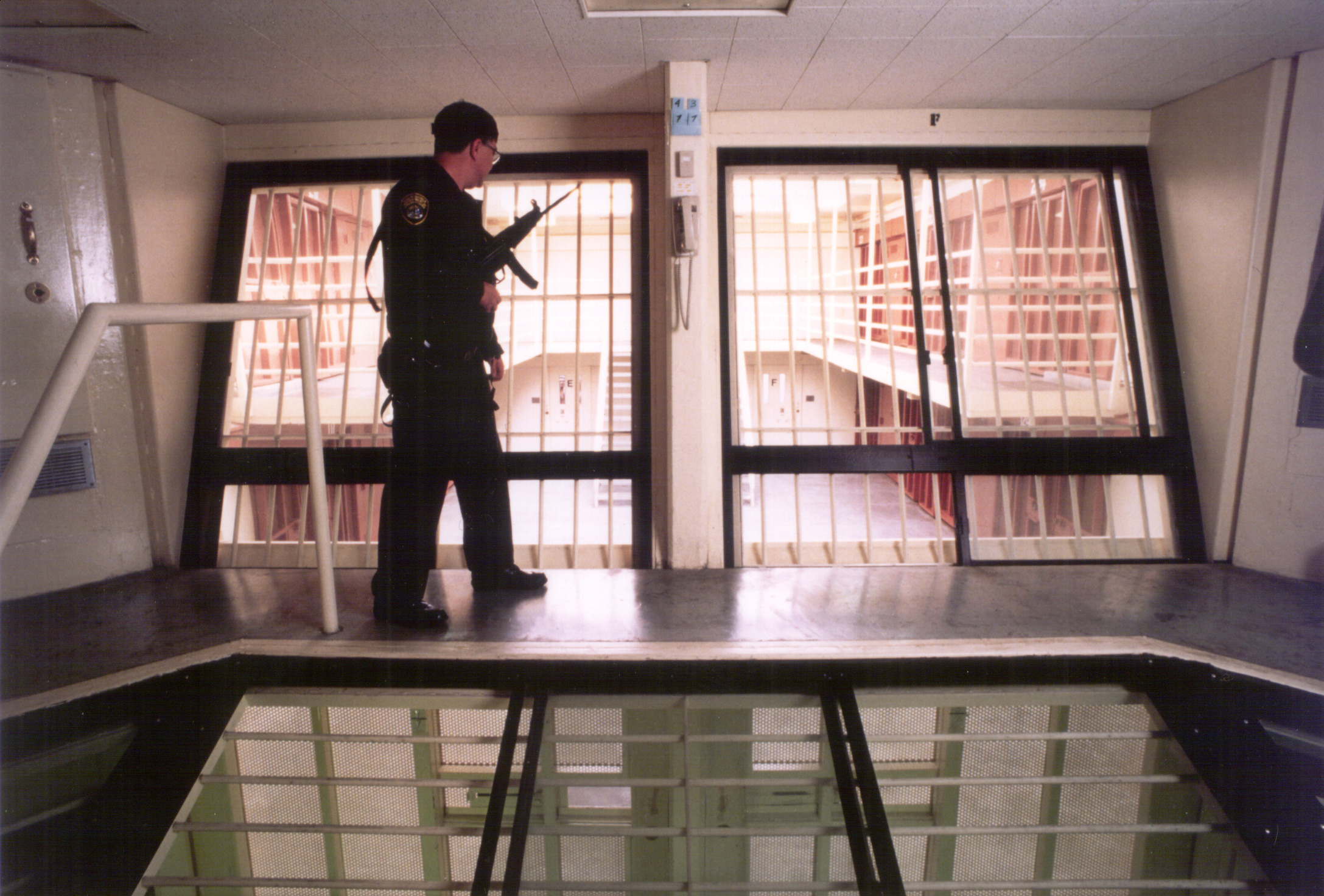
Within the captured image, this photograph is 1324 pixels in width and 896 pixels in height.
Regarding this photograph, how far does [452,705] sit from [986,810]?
177 cm

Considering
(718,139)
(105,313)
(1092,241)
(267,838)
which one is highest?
(718,139)

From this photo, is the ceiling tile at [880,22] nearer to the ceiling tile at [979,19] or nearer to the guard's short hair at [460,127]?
the ceiling tile at [979,19]

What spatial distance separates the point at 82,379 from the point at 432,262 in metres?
1.00

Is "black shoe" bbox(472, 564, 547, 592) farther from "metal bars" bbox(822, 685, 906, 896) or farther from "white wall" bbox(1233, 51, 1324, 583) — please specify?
"white wall" bbox(1233, 51, 1324, 583)

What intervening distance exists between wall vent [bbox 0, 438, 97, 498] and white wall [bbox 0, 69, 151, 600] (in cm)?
3

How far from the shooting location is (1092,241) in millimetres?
3496

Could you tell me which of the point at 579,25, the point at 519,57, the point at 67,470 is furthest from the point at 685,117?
the point at 67,470

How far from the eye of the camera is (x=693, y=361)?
9.67ft

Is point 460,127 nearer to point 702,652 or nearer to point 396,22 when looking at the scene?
point 396,22

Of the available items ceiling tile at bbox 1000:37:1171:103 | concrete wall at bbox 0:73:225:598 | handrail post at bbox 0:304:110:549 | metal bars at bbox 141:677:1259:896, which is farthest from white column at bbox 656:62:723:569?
concrete wall at bbox 0:73:225:598

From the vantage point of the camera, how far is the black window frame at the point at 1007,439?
315cm

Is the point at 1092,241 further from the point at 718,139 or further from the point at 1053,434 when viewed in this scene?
the point at 718,139

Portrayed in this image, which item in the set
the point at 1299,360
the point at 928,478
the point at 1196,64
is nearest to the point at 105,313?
the point at 1196,64

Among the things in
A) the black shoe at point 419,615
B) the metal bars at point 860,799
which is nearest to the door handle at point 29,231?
the black shoe at point 419,615
